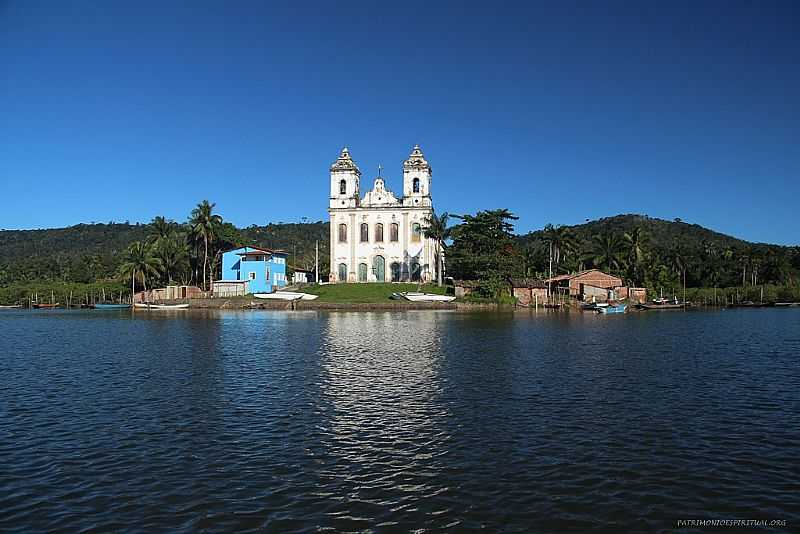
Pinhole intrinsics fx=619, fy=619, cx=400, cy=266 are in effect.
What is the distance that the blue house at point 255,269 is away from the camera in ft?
263

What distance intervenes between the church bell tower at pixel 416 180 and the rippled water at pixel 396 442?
58562mm

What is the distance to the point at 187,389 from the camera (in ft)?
66.1

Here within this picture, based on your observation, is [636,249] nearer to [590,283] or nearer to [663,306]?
[663,306]

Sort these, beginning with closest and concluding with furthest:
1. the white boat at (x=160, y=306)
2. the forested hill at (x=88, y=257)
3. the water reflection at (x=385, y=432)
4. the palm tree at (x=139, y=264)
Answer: the water reflection at (x=385, y=432) → the white boat at (x=160, y=306) → the palm tree at (x=139, y=264) → the forested hill at (x=88, y=257)

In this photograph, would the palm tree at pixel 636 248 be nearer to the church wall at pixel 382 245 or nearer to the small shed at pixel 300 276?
the church wall at pixel 382 245

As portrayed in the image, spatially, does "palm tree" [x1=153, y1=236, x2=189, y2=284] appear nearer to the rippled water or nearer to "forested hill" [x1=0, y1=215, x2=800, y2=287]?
"forested hill" [x1=0, y1=215, x2=800, y2=287]

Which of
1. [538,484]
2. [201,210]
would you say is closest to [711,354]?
[538,484]

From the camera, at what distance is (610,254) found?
316 feet

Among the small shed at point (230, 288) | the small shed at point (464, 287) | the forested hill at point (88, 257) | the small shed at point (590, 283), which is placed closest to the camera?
the small shed at point (464, 287)

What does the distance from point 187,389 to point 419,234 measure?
6584 centimetres

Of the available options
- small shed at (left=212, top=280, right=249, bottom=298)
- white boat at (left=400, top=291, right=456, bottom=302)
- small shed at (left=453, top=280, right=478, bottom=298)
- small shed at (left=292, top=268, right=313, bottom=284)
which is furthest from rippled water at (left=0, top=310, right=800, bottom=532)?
small shed at (left=292, top=268, right=313, bottom=284)

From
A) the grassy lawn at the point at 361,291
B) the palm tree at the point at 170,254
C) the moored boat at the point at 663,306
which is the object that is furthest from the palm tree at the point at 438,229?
the palm tree at the point at 170,254

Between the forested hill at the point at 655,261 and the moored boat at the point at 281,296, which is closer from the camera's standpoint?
the moored boat at the point at 281,296

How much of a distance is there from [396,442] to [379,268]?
236ft
